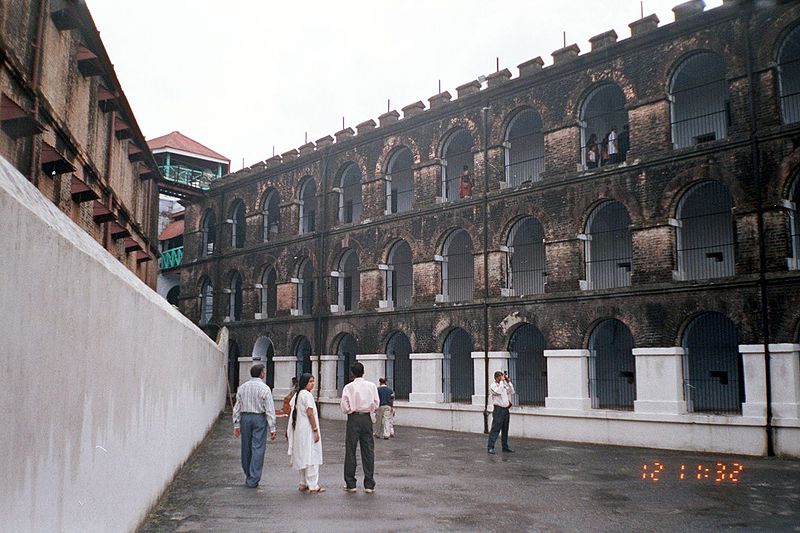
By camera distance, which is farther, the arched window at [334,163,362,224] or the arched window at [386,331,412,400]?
the arched window at [386,331,412,400]

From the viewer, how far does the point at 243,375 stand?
1282 inches

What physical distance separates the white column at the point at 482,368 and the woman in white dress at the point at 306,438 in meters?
12.0

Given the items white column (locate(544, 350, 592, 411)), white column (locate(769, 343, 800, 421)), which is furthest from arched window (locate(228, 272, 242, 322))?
white column (locate(769, 343, 800, 421))

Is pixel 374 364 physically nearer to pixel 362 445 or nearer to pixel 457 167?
pixel 457 167

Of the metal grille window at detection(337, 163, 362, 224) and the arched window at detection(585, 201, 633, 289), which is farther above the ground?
the metal grille window at detection(337, 163, 362, 224)

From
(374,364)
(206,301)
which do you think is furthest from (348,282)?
(206,301)

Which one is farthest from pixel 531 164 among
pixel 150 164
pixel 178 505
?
pixel 178 505

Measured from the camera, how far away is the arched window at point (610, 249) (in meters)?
22.1

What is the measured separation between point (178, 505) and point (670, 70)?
52.2ft

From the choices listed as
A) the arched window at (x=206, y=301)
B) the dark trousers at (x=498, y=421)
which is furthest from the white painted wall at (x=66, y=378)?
the arched window at (x=206, y=301)

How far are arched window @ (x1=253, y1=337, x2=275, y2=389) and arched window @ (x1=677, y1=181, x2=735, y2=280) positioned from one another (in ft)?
58.7

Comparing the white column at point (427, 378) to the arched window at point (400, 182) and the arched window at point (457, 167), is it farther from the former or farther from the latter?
the arched window at point (400, 182)

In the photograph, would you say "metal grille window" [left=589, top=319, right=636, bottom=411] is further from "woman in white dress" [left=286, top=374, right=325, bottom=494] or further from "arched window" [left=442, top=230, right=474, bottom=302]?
"woman in white dress" [left=286, top=374, right=325, bottom=494]

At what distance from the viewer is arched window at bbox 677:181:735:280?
20.4 m
